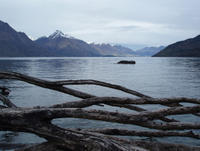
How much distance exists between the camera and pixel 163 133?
5023 millimetres

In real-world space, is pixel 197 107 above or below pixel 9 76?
below

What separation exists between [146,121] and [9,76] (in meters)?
3.75

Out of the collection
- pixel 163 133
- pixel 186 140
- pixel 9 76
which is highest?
pixel 9 76

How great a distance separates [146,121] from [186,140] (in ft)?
22.9

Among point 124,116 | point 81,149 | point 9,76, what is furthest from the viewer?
point 9,76

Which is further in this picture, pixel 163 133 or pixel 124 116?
pixel 163 133

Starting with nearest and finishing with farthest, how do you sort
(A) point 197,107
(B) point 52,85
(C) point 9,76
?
(A) point 197,107 → (B) point 52,85 → (C) point 9,76

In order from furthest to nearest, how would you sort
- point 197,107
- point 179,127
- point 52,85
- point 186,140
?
1. point 186,140
2. point 52,85
3. point 179,127
4. point 197,107

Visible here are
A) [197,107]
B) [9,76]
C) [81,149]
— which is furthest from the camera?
[9,76]

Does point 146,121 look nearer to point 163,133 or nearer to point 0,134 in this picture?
point 163,133

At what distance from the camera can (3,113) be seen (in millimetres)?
2920

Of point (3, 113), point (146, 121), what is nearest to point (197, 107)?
point (146, 121)

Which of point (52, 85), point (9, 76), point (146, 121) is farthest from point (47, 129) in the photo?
point (9, 76)

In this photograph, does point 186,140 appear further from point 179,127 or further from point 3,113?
point 3,113
